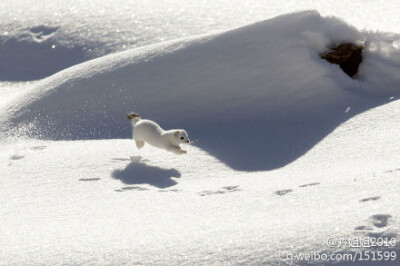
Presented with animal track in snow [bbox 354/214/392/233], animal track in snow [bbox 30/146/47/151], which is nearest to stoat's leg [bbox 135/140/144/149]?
animal track in snow [bbox 30/146/47/151]

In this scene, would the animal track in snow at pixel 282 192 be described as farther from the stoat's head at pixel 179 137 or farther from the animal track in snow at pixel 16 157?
the animal track in snow at pixel 16 157

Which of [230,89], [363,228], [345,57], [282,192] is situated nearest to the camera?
[363,228]

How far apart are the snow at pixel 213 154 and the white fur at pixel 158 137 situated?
0.12 meters

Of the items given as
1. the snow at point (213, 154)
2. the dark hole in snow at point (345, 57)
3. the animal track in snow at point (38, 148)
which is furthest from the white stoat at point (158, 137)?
the dark hole in snow at point (345, 57)

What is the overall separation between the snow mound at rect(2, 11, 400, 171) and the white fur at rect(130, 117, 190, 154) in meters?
0.44

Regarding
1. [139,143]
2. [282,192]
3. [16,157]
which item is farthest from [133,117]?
[282,192]

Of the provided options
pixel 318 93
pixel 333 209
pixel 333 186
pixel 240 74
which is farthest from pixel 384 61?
pixel 333 209

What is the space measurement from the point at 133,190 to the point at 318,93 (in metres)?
2.43

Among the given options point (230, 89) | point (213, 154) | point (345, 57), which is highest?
point (345, 57)

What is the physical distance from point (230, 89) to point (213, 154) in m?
1.02

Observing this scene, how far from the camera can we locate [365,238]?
2.95 metres

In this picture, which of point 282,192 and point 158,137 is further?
point 158,137

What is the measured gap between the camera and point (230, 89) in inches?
248

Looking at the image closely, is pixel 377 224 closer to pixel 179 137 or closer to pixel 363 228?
pixel 363 228
